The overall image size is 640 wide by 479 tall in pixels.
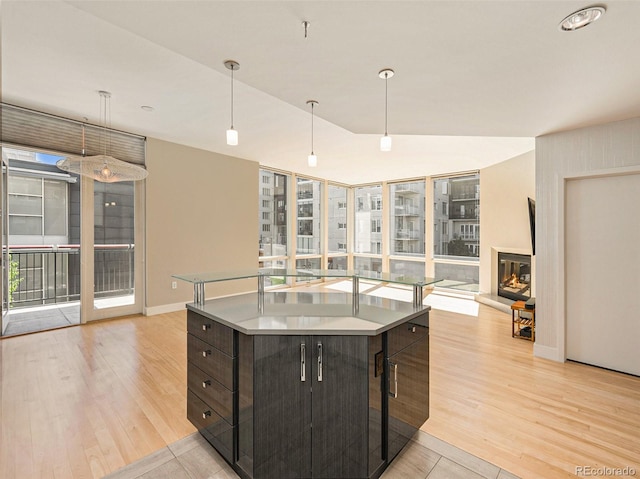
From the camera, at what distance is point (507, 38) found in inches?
70.2

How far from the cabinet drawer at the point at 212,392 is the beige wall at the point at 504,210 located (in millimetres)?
5344

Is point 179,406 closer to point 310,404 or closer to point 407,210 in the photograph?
point 310,404

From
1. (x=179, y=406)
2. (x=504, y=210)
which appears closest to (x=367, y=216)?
(x=504, y=210)

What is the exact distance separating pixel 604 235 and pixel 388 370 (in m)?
3.17

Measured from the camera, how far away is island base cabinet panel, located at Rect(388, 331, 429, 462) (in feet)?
5.79

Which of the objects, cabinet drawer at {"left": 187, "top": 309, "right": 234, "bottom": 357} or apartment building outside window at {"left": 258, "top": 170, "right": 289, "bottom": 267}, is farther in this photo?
apartment building outside window at {"left": 258, "top": 170, "right": 289, "bottom": 267}

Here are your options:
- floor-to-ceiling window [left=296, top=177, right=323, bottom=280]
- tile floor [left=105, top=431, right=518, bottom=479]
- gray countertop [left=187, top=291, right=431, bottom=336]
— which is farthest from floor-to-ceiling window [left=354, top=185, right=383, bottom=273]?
tile floor [left=105, top=431, right=518, bottom=479]

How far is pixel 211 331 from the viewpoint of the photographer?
6.25 feet

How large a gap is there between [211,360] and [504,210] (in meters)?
6.06

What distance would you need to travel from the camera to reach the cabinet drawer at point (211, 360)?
177cm

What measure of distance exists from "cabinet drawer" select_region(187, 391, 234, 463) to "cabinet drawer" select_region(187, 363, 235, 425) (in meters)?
0.04

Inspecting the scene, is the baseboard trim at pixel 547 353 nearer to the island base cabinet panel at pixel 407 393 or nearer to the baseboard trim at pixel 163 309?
the island base cabinet panel at pixel 407 393

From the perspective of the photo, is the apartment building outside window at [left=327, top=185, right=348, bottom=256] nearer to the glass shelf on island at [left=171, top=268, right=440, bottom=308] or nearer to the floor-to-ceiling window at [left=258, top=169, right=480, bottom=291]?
the floor-to-ceiling window at [left=258, top=169, right=480, bottom=291]

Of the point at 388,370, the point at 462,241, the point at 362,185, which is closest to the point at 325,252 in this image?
the point at 362,185
